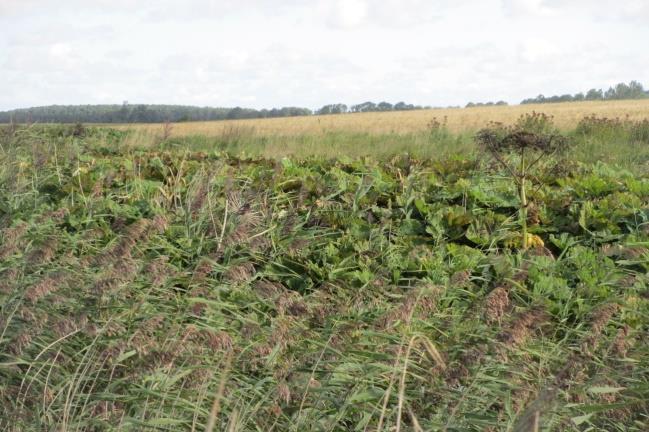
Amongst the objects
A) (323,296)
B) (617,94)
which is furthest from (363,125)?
(617,94)

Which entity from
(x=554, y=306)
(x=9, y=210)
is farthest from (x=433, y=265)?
(x=9, y=210)

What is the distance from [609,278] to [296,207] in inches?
81.7

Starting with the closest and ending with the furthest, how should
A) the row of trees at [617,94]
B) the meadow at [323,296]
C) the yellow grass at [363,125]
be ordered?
the meadow at [323,296]
the yellow grass at [363,125]
the row of trees at [617,94]

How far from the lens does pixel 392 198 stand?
5.48 metres

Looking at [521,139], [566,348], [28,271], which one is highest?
[521,139]

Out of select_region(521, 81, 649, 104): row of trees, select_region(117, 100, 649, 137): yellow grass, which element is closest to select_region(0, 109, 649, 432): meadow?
select_region(117, 100, 649, 137): yellow grass

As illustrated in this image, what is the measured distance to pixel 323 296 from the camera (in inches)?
139

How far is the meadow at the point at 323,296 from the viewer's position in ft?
8.59

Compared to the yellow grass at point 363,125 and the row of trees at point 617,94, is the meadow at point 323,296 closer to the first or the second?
the yellow grass at point 363,125

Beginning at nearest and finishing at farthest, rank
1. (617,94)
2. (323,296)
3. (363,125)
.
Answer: (323,296) → (363,125) → (617,94)

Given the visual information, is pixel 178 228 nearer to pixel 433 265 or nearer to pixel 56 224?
pixel 56 224

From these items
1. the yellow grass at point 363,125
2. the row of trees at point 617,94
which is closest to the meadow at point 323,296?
the yellow grass at point 363,125

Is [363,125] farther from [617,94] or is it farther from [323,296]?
[617,94]

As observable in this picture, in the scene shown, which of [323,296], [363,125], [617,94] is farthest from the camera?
[617,94]
